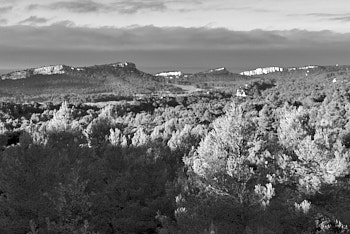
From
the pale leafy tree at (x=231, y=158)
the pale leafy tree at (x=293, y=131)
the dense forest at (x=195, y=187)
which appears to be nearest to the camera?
the dense forest at (x=195, y=187)

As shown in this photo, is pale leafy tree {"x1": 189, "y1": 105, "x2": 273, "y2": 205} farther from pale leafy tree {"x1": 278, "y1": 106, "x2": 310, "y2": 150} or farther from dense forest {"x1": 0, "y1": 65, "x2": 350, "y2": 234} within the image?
pale leafy tree {"x1": 278, "y1": 106, "x2": 310, "y2": 150}

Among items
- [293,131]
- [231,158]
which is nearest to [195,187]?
[231,158]

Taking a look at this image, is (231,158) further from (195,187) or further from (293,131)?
(293,131)

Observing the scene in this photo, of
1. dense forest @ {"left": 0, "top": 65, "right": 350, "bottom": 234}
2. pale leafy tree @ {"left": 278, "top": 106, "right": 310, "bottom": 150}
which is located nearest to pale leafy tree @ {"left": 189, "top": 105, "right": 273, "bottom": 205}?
dense forest @ {"left": 0, "top": 65, "right": 350, "bottom": 234}

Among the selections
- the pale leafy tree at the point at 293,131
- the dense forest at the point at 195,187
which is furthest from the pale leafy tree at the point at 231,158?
the pale leafy tree at the point at 293,131

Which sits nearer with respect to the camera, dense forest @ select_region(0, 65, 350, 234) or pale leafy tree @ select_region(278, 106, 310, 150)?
dense forest @ select_region(0, 65, 350, 234)

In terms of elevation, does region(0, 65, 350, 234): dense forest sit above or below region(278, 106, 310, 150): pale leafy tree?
below

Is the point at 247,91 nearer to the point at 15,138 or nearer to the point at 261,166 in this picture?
the point at 15,138

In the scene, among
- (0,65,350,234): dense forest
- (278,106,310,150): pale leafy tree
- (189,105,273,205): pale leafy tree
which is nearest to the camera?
(0,65,350,234): dense forest

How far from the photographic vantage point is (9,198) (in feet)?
66.2

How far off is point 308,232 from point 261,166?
461 cm

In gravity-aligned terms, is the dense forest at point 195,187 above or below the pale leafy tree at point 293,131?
below

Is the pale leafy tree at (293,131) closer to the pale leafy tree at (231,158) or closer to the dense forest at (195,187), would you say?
the dense forest at (195,187)

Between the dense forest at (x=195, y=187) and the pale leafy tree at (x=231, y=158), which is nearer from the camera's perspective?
the dense forest at (x=195, y=187)
